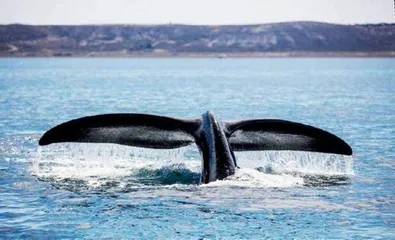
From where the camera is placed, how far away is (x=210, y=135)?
11672 mm

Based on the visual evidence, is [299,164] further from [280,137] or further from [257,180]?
[280,137]

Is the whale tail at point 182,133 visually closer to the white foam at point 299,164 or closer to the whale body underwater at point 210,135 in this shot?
the whale body underwater at point 210,135

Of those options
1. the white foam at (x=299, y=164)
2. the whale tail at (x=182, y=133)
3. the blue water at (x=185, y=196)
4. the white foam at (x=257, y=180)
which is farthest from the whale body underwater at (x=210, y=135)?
the white foam at (x=299, y=164)

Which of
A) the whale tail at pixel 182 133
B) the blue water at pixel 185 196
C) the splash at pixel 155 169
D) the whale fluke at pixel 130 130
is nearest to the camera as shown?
the blue water at pixel 185 196

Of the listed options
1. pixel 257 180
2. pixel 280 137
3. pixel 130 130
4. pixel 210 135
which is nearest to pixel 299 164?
pixel 257 180

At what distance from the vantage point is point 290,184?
12.9 metres

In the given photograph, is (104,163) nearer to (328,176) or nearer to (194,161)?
(194,161)

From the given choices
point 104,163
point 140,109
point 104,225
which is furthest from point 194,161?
point 140,109

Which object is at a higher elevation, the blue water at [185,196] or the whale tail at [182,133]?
the whale tail at [182,133]

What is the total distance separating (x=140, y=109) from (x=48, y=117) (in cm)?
747

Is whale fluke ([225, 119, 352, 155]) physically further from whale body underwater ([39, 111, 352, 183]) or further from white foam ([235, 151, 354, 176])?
white foam ([235, 151, 354, 176])

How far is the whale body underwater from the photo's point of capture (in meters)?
11.1

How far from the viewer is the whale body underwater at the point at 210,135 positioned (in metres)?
11.1

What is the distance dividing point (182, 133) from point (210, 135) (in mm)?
435
